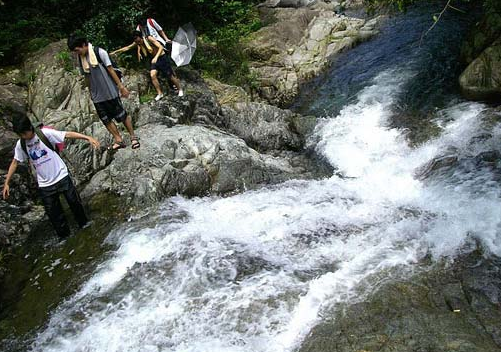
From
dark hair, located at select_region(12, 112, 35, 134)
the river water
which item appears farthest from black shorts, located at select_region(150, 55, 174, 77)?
dark hair, located at select_region(12, 112, 35, 134)

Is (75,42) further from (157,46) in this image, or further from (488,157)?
(488,157)

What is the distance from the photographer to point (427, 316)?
4.49m

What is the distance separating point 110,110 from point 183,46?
405 cm

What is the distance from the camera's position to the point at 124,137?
898 centimetres

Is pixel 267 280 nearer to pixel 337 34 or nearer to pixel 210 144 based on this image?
pixel 210 144

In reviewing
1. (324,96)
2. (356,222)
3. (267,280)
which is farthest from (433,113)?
(267,280)

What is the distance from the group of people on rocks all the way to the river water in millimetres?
983

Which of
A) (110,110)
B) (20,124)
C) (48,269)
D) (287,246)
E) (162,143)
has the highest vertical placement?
(20,124)

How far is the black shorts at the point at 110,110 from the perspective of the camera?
7.74 m

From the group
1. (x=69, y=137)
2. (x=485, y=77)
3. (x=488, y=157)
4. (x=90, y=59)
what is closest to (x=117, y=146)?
(x=90, y=59)

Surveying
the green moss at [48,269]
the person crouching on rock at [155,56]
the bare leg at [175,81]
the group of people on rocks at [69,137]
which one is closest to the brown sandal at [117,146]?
the group of people on rocks at [69,137]

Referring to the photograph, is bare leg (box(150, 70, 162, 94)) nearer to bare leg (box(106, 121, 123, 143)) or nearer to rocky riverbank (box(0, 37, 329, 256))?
rocky riverbank (box(0, 37, 329, 256))

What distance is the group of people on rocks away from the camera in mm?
5961

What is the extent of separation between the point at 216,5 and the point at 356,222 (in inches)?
495
